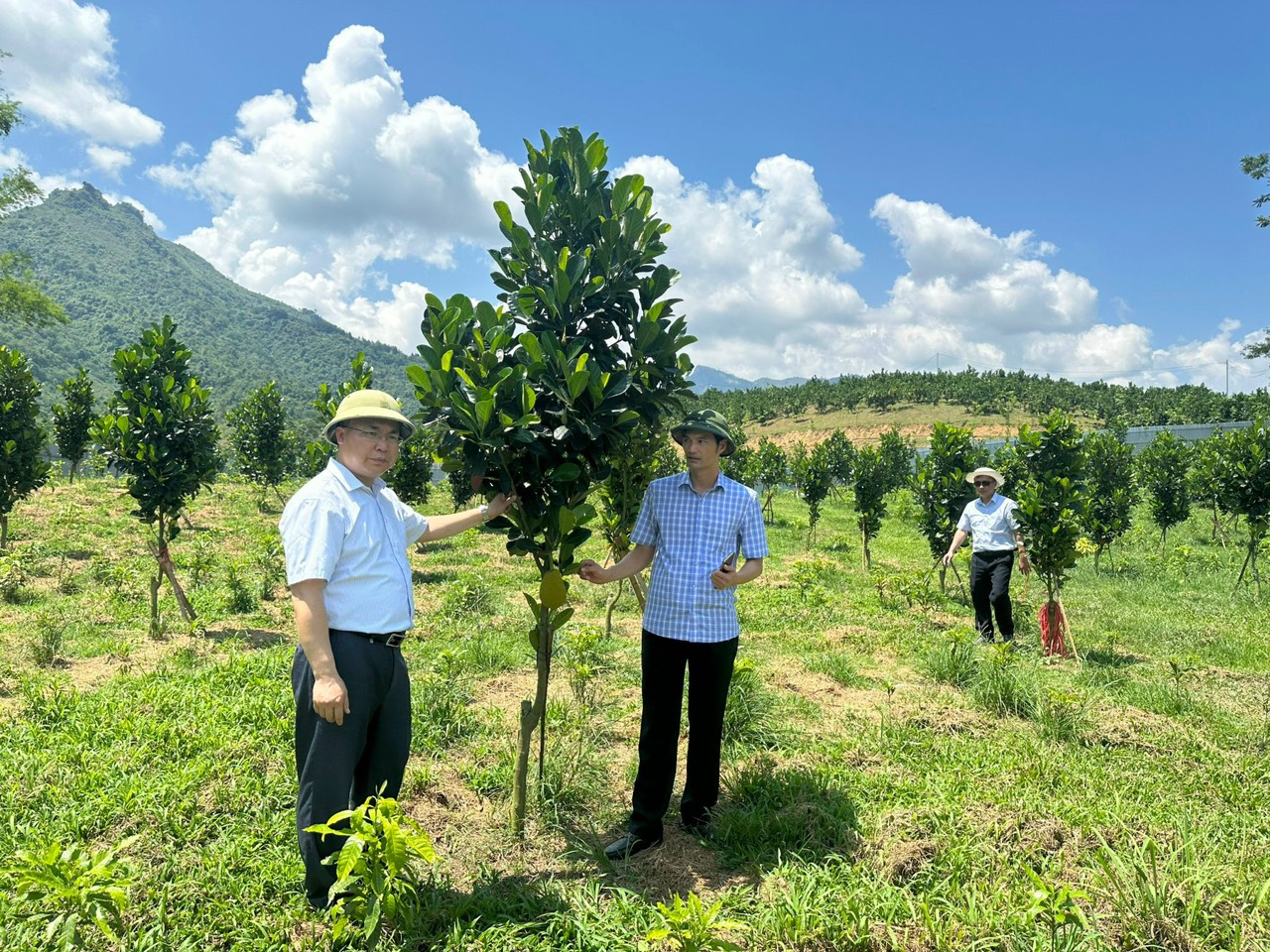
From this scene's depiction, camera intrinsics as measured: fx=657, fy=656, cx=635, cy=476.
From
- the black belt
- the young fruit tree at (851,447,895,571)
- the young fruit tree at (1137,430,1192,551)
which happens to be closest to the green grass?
the black belt

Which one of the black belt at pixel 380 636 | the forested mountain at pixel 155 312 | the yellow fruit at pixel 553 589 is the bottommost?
the black belt at pixel 380 636

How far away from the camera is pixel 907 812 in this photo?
3627mm

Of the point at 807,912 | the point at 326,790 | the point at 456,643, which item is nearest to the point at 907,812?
the point at 807,912

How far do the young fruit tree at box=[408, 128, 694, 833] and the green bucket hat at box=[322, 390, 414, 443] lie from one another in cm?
30

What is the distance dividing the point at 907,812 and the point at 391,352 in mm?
171546

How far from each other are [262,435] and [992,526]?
70.5 ft

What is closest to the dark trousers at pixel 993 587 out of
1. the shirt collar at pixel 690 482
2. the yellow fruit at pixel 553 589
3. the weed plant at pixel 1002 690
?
the weed plant at pixel 1002 690

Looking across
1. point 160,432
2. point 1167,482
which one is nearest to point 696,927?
point 160,432

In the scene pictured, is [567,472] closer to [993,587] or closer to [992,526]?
[992,526]

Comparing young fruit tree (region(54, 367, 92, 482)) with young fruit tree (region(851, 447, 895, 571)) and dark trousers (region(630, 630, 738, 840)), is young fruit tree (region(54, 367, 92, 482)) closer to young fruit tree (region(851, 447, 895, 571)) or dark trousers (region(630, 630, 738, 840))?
young fruit tree (region(851, 447, 895, 571))

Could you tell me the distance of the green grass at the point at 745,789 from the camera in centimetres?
285

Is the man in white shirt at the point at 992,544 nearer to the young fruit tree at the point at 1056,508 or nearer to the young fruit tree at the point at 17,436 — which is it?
the young fruit tree at the point at 1056,508

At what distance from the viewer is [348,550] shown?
2682 mm

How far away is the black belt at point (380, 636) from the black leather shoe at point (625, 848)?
159 centimetres
